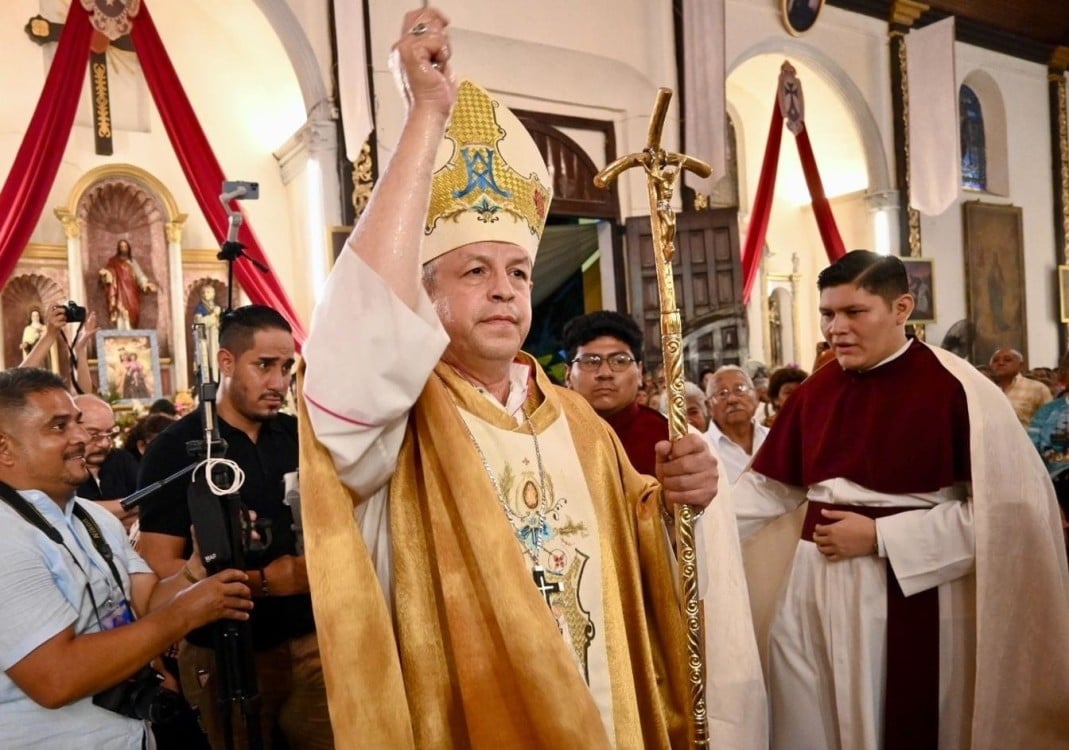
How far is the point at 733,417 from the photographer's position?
4.39 metres

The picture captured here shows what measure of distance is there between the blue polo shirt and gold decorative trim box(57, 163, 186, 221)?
8295 millimetres

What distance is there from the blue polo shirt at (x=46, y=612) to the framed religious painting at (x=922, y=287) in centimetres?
1166

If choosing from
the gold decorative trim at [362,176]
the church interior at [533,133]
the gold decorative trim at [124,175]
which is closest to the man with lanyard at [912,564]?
the church interior at [533,133]

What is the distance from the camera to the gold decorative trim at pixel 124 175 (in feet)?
30.3

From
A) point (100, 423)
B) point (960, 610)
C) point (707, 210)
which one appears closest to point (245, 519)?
point (100, 423)

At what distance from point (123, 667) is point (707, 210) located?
8.68 metres

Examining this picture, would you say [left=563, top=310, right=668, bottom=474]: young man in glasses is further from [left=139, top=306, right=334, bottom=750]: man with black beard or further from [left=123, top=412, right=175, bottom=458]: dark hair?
[left=123, top=412, right=175, bottom=458]: dark hair

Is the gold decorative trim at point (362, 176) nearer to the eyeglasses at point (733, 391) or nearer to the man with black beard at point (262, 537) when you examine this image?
the eyeglasses at point (733, 391)

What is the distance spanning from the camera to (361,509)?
1.55m

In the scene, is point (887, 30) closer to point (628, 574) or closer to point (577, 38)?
point (577, 38)

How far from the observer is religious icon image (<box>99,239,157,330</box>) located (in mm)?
9477

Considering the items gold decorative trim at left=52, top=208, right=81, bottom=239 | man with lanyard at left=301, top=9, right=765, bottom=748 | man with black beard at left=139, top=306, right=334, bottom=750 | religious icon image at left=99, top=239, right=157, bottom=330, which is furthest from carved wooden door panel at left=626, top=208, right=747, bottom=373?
man with lanyard at left=301, top=9, right=765, bottom=748

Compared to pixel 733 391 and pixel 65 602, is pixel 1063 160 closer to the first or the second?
pixel 733 391

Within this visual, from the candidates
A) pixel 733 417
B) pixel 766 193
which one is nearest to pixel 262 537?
pixel 733 417
